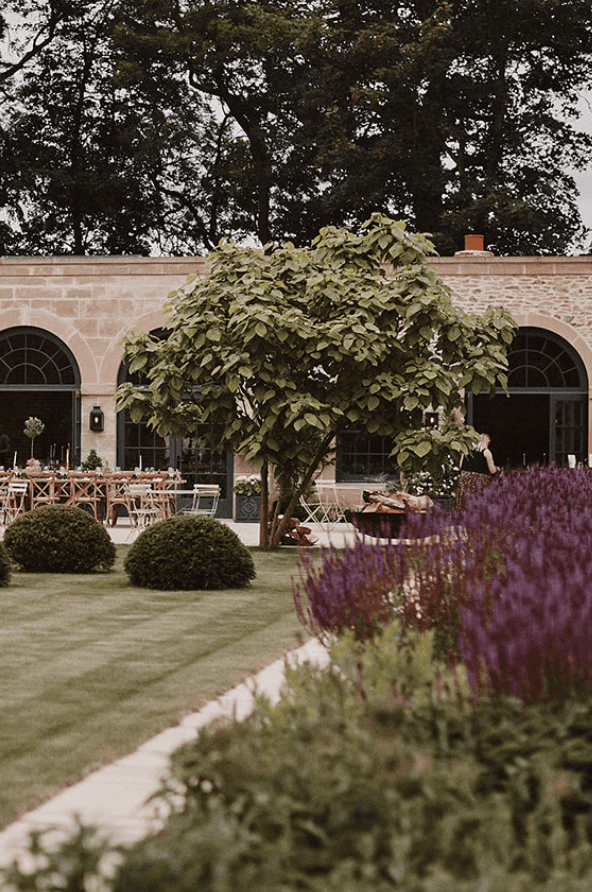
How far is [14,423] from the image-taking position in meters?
28.9

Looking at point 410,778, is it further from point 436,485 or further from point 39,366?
point 39,366

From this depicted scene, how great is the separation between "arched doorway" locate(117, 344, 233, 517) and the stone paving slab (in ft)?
52.4

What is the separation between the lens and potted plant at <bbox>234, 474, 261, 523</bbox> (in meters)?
19.9

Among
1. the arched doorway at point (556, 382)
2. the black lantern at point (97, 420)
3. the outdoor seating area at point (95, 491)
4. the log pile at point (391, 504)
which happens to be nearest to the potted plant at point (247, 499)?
the outdoor seating area at point (95, 491)

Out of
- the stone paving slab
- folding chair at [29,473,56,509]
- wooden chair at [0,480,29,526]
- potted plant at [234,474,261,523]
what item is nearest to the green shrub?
the stone paving slab

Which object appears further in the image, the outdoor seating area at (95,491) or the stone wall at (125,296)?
the stone wall at (125,296)

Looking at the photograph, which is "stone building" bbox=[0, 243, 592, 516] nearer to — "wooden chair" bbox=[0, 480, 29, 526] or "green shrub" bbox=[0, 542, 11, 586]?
"wooden chair" bbox=[0, 480, 29, 526]

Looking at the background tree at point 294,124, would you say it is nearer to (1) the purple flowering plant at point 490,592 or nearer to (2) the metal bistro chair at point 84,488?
(2) the metal bistro chair at point 84,488

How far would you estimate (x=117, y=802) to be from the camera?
386 cm

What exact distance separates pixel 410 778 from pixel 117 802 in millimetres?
1708

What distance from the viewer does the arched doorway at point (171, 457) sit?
Answer: 2089cm

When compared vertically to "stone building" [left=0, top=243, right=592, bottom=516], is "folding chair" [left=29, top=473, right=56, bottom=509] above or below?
below

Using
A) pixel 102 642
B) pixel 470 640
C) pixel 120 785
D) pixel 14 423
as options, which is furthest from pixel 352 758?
pixel 14 423

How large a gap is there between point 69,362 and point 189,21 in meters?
11.5
